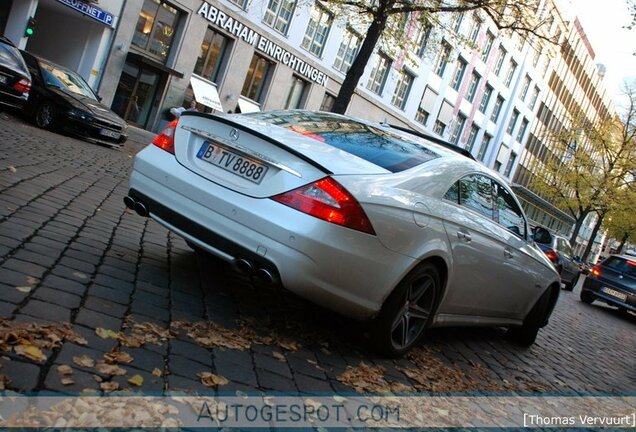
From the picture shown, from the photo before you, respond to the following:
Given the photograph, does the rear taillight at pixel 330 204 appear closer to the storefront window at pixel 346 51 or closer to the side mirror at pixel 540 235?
the side mirror at pixel 540 235

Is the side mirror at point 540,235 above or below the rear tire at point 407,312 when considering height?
above

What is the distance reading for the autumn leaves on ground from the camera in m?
2.76

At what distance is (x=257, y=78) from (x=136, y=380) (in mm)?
27217

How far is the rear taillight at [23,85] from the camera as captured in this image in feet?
39.5

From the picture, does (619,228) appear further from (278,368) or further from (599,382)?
(278,368)

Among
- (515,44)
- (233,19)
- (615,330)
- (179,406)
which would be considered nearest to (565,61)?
(515,44)

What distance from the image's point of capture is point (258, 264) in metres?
3.64

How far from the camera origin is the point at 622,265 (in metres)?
15.8

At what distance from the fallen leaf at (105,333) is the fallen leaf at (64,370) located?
427mm

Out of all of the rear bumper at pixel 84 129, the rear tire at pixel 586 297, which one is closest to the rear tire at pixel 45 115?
the rear bumper at pixel 84 129

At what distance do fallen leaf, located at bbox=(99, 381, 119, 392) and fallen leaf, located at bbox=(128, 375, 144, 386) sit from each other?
8 cm

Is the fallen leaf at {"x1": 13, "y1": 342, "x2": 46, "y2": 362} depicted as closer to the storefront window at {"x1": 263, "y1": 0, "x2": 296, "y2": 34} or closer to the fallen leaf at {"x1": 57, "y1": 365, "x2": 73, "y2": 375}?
the fallen leaf at {"x1": 57, "y1": 365, "x2": 73, "y2": 375}

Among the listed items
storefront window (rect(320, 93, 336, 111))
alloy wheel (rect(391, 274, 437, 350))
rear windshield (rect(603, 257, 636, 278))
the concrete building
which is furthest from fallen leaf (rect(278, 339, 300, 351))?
the concrete building

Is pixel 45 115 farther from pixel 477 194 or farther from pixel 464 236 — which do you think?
pixel 464 236
